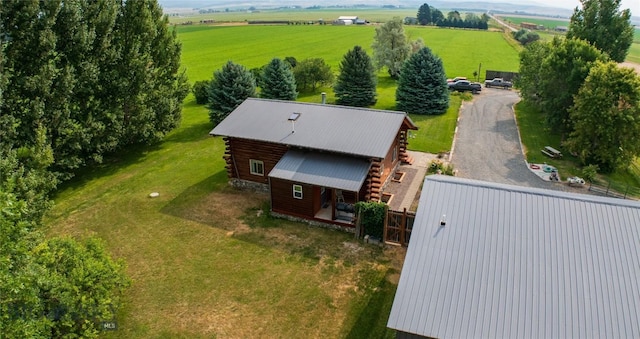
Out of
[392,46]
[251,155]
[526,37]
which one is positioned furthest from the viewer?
[526,37]

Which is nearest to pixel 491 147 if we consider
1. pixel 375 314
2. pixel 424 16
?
pixel 375 314

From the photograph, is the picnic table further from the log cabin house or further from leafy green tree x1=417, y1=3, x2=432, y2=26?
leafy green tree x1=417, y1=3, x2=432, y2=26

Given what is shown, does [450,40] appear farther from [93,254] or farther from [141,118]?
[93,254]

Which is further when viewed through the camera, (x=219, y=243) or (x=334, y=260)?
(x=219, y=243)

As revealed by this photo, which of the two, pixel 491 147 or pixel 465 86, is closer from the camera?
pixel 491 147

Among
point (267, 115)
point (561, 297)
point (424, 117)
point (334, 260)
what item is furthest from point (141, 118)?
point (561, 297)

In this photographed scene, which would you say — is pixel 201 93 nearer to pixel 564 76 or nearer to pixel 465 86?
pixel 465 86
